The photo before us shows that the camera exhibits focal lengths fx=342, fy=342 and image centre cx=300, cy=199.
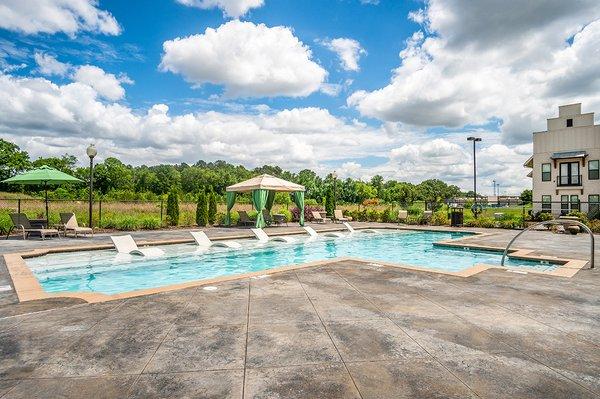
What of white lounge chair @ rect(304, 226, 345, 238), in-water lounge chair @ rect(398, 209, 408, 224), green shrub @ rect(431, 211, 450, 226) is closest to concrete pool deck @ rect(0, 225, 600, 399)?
white lounge chair @ rect(304, 226, 345, 238)

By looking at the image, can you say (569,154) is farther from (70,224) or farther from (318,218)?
(70,224)

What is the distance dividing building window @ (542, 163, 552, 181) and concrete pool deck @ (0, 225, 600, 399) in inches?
1008

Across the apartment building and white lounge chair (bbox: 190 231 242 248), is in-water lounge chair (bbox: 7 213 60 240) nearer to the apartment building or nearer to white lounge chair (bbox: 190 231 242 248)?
white lounge chair (bbox: 190 231 242 248)

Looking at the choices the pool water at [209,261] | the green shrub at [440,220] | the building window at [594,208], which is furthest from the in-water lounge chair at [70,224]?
the building window at [594,208]

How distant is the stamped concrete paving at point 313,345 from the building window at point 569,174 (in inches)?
1012

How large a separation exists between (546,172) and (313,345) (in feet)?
98.9

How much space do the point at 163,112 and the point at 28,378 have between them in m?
21.4

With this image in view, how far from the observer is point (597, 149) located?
24.2 m

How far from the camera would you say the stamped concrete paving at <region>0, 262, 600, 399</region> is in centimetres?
248

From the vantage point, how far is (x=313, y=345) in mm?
3203

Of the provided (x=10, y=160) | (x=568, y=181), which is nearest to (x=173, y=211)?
(x=568, y=181)

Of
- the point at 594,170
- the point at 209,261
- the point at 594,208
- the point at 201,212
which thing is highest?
the point at 594,170

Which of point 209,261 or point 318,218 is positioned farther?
point 318,218

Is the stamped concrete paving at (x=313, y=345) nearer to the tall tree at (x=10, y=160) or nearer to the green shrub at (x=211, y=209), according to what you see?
the green shrub at (x=211, y=209)
